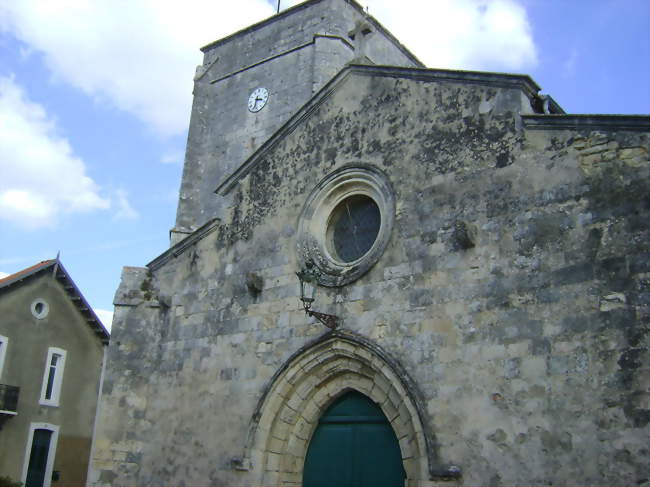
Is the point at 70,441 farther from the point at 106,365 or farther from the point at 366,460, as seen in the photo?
the point at 366,460

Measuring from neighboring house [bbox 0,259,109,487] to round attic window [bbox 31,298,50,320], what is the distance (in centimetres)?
2

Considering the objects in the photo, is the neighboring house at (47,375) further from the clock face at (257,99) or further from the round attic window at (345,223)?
the round attic window at (345,223)

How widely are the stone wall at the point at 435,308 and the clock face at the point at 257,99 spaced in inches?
339

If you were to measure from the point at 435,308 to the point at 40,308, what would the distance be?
1307cm

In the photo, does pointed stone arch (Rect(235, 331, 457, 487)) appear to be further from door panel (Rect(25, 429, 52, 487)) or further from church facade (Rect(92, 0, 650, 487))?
door panel (Rect(25, 429, 52, 487))

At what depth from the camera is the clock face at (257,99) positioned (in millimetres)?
18953

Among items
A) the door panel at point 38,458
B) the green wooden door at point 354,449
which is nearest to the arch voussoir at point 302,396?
the green wooden door at point 354,449

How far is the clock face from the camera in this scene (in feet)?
62.2

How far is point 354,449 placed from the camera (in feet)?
28.2

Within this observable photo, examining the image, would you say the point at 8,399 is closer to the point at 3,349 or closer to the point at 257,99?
the point at 3,349

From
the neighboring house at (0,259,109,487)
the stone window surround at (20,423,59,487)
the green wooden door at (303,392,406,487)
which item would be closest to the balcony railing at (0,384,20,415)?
the neighboring house at (0,259,109,487)

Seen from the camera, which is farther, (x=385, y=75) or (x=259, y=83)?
(x=259, y=83)

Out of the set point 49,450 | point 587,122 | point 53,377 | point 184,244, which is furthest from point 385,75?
point 49,450

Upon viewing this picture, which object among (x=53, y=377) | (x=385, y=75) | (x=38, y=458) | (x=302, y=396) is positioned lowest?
(x=38, y=458)
